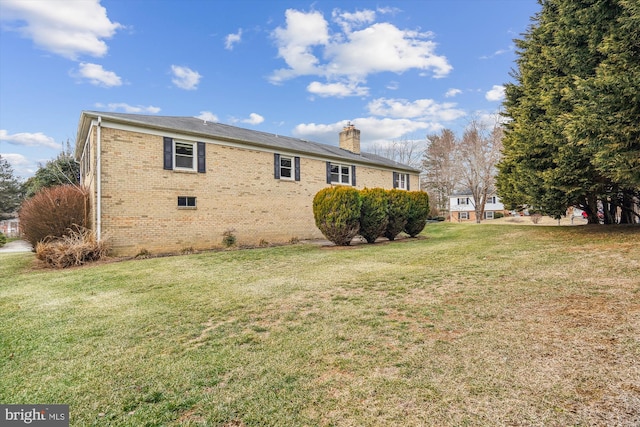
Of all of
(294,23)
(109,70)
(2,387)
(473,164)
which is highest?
(294,23)

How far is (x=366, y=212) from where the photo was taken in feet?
37.9

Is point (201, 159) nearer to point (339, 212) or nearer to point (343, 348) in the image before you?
point (339, 212)

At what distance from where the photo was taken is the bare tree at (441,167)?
34.2 m

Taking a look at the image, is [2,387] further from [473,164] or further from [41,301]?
[473,164]

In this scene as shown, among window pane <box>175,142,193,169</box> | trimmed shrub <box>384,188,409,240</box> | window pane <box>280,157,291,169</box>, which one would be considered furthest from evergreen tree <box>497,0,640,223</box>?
window pane <box>175,142,193,169</box>

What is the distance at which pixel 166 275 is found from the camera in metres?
7.15

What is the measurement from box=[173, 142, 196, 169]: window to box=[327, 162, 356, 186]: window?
7338 millimetres

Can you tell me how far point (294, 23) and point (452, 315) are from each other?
13774 millimetres

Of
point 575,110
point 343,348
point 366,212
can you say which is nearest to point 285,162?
point 366,212

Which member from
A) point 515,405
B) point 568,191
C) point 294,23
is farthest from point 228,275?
point 294,23

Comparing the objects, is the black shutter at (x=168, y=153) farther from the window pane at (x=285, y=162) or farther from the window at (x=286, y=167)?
the window pane at (x=285, y=162)

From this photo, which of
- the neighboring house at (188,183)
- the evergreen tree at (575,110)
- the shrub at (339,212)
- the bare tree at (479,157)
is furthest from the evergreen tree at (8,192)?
the bare tree at (479,157)

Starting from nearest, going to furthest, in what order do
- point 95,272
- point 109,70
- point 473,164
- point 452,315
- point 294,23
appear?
point 452,315
point 95,272
point 294,23
point 109,70
point 473,164

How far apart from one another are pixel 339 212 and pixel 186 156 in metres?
6.69
